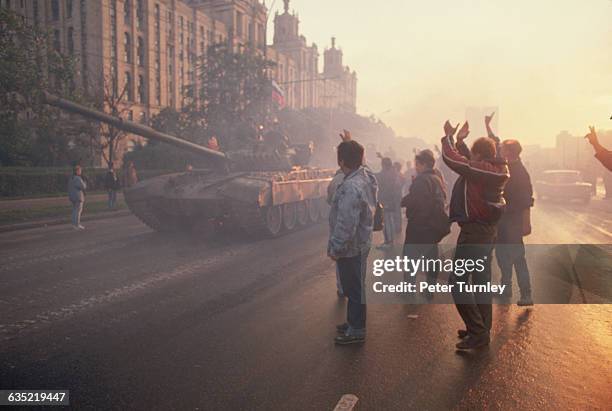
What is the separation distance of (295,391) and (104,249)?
24.4 feet

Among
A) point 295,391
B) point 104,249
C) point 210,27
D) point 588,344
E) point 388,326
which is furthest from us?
point 210,27

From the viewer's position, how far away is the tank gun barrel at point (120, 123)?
31.6ft

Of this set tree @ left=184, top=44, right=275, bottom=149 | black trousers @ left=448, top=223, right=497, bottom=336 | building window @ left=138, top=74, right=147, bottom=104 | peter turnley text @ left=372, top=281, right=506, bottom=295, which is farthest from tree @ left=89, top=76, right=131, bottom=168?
black trousers @ left=448, top=223, right=497, bottom=336

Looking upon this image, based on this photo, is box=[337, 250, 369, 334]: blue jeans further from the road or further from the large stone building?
the large stone building

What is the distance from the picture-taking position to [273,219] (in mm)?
12102

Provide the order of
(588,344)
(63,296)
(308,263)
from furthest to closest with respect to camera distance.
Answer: (308,263)
(63,296)
(588,344)

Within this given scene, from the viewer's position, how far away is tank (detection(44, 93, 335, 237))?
35.2ft

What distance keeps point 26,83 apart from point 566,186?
2220cm

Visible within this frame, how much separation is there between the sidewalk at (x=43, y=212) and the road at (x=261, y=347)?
24.8ft

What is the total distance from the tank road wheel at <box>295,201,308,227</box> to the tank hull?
1.40 ft

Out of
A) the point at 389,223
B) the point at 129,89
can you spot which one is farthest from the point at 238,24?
the point at 389,223

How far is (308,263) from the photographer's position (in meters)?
8.70

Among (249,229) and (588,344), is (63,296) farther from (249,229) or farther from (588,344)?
(588,344)

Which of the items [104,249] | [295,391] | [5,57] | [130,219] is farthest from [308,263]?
[5,57]
